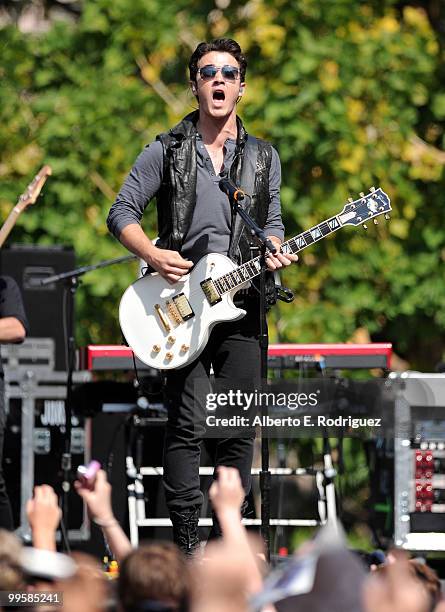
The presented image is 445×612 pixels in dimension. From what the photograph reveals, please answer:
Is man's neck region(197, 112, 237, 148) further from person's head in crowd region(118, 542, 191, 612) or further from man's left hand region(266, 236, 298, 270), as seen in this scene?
person's head in crowd region(118, 542, 191, 612)

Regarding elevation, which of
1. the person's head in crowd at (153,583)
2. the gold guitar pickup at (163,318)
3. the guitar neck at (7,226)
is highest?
the guitar neck at (7,226)

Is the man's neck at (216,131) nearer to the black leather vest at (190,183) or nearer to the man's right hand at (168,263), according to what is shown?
the black leather vest at (190,183)

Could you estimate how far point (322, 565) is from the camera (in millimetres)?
3062

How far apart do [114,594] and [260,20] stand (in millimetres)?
8006

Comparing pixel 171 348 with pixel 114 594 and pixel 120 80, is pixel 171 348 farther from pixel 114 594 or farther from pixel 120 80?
pixel 120 80

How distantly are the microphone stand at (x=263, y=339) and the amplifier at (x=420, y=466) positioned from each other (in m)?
1.04

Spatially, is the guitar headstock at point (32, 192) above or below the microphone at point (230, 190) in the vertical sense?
above

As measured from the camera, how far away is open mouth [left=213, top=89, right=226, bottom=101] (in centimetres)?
554

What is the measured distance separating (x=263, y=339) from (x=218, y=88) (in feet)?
3.74

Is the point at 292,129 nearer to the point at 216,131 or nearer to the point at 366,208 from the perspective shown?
the point at 366,208

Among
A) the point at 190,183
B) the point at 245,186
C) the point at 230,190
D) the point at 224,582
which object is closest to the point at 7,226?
the point at 190,183

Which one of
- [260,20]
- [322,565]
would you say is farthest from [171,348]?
[260,20]

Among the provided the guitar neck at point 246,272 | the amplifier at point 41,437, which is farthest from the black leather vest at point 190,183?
the amplifier at point 41,437

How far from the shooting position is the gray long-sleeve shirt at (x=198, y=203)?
18.2ft
